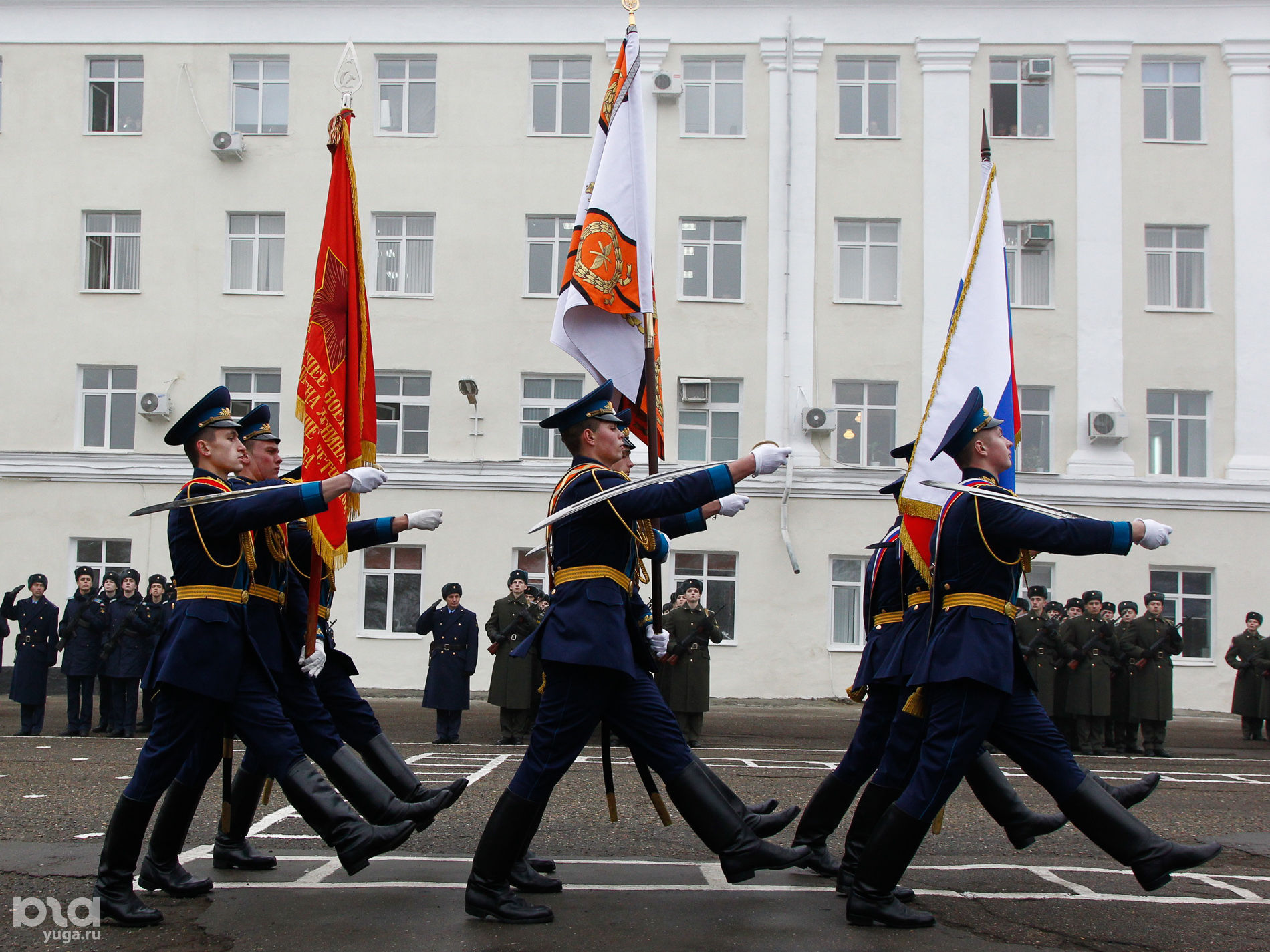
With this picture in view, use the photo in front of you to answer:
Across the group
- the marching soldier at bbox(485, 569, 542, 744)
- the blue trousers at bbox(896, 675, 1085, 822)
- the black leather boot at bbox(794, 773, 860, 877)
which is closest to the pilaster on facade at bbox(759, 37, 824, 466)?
the marching soldier at bbox(485, 569, 542, 744)

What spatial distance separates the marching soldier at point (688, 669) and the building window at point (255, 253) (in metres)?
11.8

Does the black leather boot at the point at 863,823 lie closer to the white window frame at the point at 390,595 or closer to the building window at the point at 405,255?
the white window frame at the point at 390,595

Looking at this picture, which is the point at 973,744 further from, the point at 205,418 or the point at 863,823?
the point at 205,418

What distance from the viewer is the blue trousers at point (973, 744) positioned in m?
4.77

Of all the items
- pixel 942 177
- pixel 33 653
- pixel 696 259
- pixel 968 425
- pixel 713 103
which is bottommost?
pixel 33 653

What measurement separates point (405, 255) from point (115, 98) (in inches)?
240

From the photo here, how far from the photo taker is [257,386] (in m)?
21.9

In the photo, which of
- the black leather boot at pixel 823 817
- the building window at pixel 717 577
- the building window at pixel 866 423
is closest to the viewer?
the black leather boot at pixel 823 817

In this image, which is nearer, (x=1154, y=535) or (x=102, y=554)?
(x=1154, y=535)

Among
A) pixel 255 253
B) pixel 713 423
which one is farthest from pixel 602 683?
pixel 255 253

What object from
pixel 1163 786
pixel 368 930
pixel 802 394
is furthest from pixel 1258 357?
pixel 368 930

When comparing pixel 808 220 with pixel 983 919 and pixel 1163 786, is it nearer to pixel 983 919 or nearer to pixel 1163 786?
pixel 1163 786

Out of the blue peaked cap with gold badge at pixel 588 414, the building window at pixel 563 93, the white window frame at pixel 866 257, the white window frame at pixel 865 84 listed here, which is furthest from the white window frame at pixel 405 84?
the blue peaked cap with gold badge at pixel 588 414

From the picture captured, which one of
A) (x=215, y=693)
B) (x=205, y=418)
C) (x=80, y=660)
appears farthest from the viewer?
(x=80, y=660)
